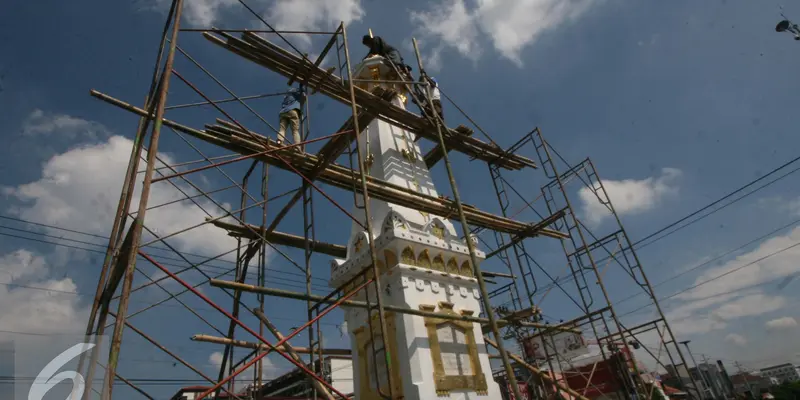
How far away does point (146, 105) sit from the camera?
28.3 feet

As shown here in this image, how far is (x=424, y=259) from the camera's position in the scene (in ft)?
36.0

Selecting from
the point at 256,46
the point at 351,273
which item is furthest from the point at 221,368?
the point at 256,46

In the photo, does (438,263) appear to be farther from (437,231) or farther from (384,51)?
(384,51)

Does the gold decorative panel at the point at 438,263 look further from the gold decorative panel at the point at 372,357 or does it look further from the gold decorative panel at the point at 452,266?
the gold decorative panel at the point at 372,357

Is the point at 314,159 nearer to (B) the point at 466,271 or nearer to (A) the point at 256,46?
(A) the point at 256,46

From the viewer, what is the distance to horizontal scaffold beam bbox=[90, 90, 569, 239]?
29.7 feet

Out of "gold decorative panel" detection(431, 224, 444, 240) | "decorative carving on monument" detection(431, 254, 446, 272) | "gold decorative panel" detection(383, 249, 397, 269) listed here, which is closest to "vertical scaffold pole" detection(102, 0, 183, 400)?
"gold decorative panel" detection(383, 249, 397, 269)

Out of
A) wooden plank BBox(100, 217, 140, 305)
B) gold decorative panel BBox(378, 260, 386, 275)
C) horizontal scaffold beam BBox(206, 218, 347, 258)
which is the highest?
horizontal scaffold beam BBox(206, 218, 347, 258)

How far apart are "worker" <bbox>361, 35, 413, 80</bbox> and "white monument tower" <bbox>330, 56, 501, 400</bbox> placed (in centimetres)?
465

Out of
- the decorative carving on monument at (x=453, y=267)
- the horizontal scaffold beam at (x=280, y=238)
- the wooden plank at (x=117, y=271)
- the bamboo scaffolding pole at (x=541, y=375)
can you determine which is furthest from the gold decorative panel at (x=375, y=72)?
the wooden plank at (x=117, y=271)

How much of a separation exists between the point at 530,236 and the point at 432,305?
22.4ft

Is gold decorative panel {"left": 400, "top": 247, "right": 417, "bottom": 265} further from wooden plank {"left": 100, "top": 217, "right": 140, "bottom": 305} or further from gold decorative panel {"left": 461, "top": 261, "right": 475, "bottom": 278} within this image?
wooden plank {"left": 100, "top": 217, "right": 140, "bottom": 305}

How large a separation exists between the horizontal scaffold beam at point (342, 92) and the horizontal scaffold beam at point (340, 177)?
1.94 metres

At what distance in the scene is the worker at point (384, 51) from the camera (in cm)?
1581
